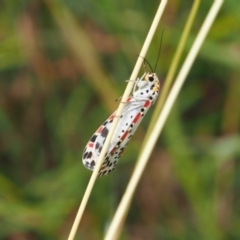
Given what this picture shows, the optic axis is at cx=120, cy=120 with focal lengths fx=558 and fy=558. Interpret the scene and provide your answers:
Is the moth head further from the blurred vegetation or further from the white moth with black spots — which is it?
the blurred vegetation

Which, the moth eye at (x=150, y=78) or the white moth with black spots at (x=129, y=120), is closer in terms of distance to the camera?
the white moth with black spots at (x=129, y=120)

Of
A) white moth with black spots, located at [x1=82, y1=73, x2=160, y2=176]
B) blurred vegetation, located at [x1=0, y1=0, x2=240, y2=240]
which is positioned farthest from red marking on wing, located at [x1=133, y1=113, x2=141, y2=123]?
blurred vegetation, located at [x1=0, y1=0, x2=240, y2=240]

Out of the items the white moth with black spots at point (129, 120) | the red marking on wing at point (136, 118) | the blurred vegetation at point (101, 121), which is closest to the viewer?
the white moth with black spots at point (129, 120)

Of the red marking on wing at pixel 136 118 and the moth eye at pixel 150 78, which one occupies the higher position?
the moth eye at pixel 150 78

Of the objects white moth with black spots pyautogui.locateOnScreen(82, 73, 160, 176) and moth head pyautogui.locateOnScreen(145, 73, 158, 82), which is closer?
white moth with black spots pyautogui.locateOnScreen(82, 73, 160, 176)

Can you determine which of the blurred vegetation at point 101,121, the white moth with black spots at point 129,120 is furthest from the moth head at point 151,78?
the blurred vegetation at point 101,121

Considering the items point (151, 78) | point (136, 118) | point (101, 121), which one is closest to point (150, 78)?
Result: point (151, 78)

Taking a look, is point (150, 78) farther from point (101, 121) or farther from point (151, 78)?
point (101, 121)

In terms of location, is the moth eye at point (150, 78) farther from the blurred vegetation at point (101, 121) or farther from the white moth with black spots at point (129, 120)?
the blurred vegetation at point (101, 121)
